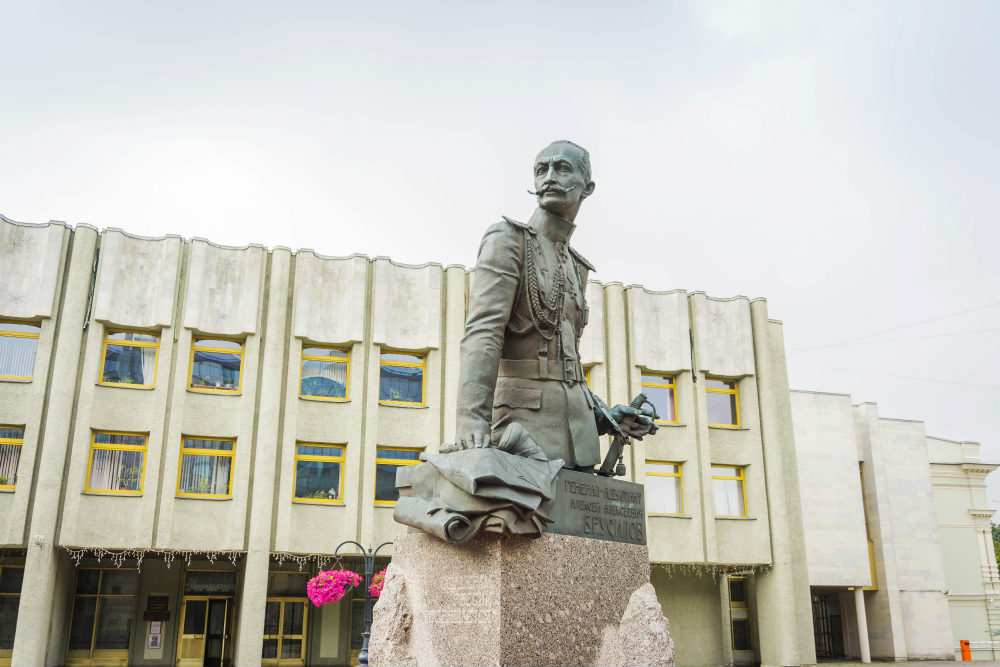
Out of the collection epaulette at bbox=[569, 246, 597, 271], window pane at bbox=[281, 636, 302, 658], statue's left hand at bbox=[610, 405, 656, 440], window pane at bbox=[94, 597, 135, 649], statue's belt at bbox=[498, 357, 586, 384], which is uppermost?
epaulette at bbox=[569, 246, 597, 271]

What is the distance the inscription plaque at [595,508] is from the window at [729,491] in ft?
81.8

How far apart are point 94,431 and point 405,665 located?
22.5 m

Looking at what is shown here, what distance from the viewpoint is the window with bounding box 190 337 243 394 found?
2575cm

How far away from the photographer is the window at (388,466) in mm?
25891

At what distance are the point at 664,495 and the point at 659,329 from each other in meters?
5.28

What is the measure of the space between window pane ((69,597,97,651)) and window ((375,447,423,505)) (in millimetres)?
8896

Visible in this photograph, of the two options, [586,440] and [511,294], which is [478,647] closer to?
[586,440]

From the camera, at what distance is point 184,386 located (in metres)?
25.1

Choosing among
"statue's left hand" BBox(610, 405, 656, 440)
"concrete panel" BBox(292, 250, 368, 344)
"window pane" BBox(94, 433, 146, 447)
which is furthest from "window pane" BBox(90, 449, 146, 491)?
"statue's left hand" BBox(610, 405, 656, 440)

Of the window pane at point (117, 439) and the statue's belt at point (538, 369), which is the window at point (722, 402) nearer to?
the window pane at point (117, 439)

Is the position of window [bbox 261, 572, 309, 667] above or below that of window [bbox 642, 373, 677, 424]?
below

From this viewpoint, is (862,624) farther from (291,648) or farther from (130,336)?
(130,336)

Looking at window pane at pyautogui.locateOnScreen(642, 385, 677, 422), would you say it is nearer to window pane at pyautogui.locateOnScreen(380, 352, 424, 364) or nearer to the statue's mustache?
window pane at pyautogui.locateOnScreen(380, 352, 424, 364)

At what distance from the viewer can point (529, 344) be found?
507 cm
